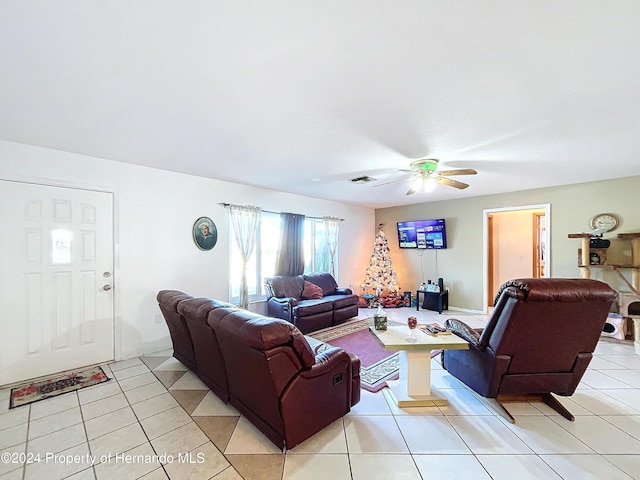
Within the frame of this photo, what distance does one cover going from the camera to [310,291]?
526cm

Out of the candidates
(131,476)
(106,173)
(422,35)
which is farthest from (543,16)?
(106,173)

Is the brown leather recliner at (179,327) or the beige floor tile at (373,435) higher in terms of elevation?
the brown leather recliner at (179,327)

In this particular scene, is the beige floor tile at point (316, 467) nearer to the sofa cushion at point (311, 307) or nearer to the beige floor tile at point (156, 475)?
the beige floor tile at point (156, 475)

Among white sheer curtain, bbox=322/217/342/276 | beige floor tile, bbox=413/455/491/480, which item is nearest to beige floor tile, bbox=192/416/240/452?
beige floor tile, bbox=413/455/491/480

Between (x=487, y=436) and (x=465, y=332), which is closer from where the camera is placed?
(x=487, y=436)

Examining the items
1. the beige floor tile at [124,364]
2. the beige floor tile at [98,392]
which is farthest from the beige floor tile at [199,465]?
the beige floor tile at [124,364]

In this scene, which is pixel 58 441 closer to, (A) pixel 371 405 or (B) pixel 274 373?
(B) pixel 274 373

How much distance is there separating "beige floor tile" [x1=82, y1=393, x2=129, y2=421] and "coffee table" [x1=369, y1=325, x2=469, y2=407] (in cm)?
242

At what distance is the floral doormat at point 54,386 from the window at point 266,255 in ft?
6.52

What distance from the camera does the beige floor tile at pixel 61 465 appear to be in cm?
173

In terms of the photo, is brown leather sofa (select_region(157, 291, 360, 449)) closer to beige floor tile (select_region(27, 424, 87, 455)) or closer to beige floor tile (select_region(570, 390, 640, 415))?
beige floor tile (select_region(27, 424, 87, 455))

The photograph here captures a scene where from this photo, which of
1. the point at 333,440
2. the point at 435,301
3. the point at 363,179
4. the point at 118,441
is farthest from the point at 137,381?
the point at 435,301

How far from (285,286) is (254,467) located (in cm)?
332

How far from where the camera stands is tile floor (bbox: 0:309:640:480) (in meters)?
1.75
